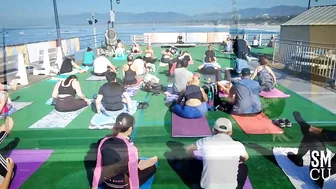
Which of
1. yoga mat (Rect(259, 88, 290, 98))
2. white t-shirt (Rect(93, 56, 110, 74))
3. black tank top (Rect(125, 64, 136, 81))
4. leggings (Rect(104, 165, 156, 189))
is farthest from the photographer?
white t-shirt (Rect(93, 56, 110, 74))

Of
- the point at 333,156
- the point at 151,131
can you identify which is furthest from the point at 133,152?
the point at 333,156

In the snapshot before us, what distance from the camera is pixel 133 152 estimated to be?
8.33 feet

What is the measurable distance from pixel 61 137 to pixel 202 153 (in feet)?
8.51

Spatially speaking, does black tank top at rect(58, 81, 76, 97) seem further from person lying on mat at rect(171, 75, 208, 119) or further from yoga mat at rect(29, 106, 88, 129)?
person lying on mat at rect(171, 75, 208, 119)

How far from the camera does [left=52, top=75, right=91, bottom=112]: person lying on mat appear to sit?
5.14 metres

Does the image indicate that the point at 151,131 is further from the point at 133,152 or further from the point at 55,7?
the point at 55,7

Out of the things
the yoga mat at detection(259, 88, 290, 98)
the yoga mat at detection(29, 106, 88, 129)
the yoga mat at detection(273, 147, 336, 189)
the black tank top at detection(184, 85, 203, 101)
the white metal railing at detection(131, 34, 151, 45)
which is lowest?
the yoga mat at detection(273, 147, 336, 189)

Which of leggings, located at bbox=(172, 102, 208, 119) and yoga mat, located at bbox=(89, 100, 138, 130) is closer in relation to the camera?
yoga mat, located at bbox=(89, 100, 138, 130)

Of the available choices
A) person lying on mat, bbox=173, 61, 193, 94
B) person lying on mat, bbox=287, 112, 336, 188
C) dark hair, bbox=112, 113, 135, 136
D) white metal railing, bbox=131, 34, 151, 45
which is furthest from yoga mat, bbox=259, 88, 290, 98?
white metal railing, bbox=131, 34, 151, 45

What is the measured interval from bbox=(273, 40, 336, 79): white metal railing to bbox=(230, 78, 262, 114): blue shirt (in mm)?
3737

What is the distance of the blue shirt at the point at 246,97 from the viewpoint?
15.4 ft

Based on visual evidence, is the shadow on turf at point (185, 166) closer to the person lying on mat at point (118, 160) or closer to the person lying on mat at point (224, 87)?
the person lying on mat at point (118, 160)

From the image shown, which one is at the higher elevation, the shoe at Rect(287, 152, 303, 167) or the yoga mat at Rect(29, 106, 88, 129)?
the yoga mat at Rect(29, 106, 88, 129)

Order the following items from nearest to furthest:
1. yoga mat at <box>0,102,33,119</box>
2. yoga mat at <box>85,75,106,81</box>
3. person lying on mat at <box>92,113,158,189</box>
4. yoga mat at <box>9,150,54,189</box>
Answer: person lying on mat at <box>92,113,158,189</box> < yoga mat at <box>9,150,54,189</box> < yoga mat at <box>0,102,33,119</box> < yoga mat at <box>85,75,106,81</box>
